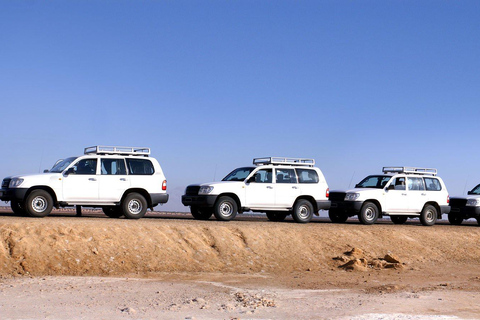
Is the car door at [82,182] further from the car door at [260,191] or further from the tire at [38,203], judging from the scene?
the car door at [260,191]

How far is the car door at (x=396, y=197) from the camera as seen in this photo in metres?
25.0

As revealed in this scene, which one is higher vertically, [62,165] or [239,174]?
[62,165]

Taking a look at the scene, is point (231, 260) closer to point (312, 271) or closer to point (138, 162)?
point (312, 271)

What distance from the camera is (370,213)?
24.7 m

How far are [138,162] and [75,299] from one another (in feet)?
29.9

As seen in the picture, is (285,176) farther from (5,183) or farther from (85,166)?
(5,183)

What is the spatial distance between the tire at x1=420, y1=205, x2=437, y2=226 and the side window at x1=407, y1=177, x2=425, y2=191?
892 millimetres

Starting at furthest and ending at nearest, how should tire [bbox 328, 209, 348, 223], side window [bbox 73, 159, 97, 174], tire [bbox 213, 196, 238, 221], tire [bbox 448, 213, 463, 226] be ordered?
tire [bbox 448, 213, 463, 226] → tire [bbox 328, 209, 348, 223] → tire [bbox 213, 196, 238, 221] → side window [bbox 73, 159, 97, 174]

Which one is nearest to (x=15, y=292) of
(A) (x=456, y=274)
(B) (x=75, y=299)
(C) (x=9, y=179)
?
(B) (x=75, y=299)

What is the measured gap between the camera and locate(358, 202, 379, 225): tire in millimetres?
24391

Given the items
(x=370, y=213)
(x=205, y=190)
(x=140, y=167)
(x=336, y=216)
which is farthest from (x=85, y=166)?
(x=370, y=213)

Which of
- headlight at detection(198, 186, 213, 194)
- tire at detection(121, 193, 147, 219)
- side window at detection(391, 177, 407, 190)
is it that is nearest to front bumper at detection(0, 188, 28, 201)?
tire at detection(121, 193, 147, 219)

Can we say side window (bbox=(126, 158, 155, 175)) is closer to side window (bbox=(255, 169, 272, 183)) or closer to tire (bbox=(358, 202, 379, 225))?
side window (bbox=(255, 169, 272, 183))

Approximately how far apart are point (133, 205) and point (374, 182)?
9.95m
